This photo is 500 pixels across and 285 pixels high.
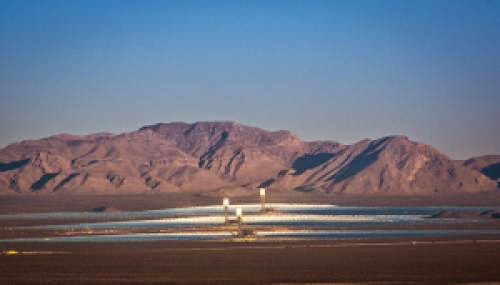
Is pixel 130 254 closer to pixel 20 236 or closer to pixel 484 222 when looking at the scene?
pixel 20 236

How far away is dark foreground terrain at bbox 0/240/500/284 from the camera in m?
41.4

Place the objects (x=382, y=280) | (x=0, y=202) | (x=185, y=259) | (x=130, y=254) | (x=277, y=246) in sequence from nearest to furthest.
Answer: (x=382, y=280) < (x=185, y=259) < (x=130, y=254) < (x=277, y=246) < (x=0, y=202)

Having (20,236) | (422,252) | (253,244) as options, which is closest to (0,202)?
(20,236)

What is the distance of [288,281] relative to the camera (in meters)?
40.3

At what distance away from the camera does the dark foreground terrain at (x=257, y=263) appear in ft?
136

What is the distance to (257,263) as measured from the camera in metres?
48.9

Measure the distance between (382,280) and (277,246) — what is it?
21.3m

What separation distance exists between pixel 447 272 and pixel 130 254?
21.9 m

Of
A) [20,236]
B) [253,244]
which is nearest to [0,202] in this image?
[20,236]

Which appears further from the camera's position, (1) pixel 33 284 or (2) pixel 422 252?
(2) pixel 422 252

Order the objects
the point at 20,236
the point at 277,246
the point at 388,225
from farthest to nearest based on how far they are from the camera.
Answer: the point at 388,225, the point at 20,236, the point at 277,246

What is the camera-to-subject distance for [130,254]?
5619 centimetres

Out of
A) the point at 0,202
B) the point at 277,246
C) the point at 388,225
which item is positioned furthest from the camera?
the point at 0,202

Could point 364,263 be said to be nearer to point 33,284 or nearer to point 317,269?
point 317,269
